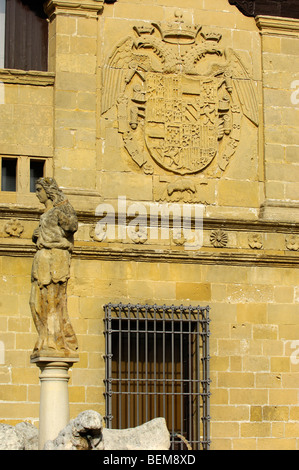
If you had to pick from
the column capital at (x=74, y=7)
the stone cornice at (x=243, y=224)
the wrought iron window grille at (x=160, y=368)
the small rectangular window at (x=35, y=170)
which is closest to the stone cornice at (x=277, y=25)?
the column capital at (x=74, y=7)

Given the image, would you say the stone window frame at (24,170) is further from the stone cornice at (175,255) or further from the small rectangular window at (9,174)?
the stone cornice at (175,255)

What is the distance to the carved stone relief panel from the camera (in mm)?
14375

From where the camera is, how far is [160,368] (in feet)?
46.1

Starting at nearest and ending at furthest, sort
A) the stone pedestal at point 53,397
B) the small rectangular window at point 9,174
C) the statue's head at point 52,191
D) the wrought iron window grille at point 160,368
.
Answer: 1. the stone pedestal at point 53,397
2. the statue's head at point 52,191
3. the wrought iron window grille at point 160,368
4. the small rectangular window at point 9,174

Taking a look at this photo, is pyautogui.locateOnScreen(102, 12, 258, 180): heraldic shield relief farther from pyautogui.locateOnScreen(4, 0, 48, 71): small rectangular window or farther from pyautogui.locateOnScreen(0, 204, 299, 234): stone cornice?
pyautogui.locateOnScreen(4, 0, 48, 71): small rectangular window

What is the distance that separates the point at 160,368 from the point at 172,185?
226cm

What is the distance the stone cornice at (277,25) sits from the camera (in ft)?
49.0

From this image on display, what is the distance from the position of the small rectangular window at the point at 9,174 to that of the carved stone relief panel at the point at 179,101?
52.5 inches

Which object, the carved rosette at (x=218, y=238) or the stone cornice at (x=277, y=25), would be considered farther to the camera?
the stone cornice at (x=277, y=25)

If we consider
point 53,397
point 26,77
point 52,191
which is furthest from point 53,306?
point 26,77

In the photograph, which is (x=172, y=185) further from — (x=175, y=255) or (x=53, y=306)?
(x=53, y=306)

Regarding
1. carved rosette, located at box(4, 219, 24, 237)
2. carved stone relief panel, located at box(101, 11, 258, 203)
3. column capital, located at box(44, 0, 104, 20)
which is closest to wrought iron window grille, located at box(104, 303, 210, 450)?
carved rosette, located at box(4, 219, 24, 237)

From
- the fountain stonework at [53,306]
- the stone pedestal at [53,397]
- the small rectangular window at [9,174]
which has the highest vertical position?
the small rectangular window at [9,174]

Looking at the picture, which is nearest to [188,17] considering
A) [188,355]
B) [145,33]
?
[145,33]
